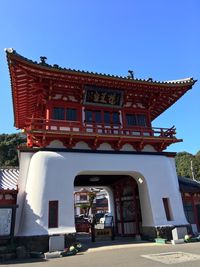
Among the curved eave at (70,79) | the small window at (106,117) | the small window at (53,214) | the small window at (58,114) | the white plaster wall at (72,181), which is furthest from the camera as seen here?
the small window at (106,117)

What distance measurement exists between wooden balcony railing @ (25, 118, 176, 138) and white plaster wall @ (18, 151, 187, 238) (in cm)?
136

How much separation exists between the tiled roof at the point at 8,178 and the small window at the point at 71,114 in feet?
17.1

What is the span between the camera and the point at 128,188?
64.9ft

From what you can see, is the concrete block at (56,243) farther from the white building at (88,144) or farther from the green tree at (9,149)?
the green tree at (9,149)

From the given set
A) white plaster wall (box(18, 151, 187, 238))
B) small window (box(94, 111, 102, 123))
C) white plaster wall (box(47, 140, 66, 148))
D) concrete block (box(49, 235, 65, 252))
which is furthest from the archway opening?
concrete block (box(49, 235, 65, 252))

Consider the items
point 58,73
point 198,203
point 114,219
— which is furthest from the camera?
point 114,219

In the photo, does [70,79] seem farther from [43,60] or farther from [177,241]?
[177,241]

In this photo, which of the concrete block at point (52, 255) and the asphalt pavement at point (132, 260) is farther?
the concrete block at point (52, 255)

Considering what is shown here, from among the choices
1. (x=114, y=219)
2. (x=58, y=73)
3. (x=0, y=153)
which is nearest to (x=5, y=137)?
(x=0, y=153)

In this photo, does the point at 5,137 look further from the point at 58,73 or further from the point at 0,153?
the point at 58,73

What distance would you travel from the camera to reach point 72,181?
1472 cm

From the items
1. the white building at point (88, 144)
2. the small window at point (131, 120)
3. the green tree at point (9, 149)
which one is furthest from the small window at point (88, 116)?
the green tree at point (9, 149)

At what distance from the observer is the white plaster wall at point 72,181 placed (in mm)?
13688

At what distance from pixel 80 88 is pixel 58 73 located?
203cm
